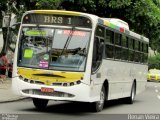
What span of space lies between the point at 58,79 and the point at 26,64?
3.69ft

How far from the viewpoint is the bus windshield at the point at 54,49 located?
15.4 m

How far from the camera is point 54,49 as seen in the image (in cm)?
1552

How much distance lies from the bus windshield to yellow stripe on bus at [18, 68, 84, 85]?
0.47 feet

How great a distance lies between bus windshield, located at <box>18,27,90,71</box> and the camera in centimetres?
1538

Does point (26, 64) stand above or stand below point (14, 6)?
below

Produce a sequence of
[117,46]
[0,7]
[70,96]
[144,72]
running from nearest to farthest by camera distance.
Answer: [70,96]
[117,46]
[144,72]
[0,7]

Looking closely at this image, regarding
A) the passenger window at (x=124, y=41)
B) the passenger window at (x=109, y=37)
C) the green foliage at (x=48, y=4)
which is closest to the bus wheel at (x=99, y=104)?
the passenger window at (x=109, y=37)

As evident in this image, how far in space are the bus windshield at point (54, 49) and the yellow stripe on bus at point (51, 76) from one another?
14 cm

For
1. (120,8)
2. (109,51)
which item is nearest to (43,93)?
(109,51)

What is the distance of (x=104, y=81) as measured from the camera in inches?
677

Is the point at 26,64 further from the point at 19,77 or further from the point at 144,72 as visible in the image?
the point at 144,72

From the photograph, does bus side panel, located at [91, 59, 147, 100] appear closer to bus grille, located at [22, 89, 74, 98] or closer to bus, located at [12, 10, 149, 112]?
bus, located at [12, 10, 149, 112]

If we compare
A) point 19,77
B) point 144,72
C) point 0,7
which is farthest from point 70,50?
point 0,7

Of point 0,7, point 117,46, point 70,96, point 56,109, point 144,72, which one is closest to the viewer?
point 70,96
